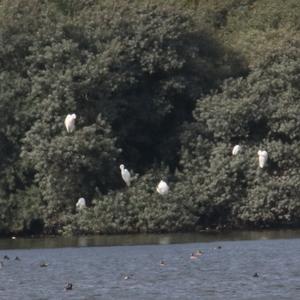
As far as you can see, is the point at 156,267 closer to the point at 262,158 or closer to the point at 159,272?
the point at 159,272

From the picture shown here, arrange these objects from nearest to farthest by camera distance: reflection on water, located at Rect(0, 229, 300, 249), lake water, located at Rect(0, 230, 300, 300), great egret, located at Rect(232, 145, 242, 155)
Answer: lake water, located at Rect(0, 230, 300, 300), reflection on water, located at Rect(0, 229, 300, 249), great egret, located at Rect(232, 145, 242, 155)

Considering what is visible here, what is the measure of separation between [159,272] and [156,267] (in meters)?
→ 1.19

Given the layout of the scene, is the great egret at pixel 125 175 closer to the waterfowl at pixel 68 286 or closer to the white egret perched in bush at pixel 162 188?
the white egret perched in bush at pixel 162 188

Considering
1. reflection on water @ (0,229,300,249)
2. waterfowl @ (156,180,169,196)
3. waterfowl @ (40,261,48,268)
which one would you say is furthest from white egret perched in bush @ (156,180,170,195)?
waterfowl @ (40,261,48,268)

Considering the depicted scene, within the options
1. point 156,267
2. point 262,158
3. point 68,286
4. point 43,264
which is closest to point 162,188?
point 262,158

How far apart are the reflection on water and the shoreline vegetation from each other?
650 mm

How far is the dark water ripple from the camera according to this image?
107 ft

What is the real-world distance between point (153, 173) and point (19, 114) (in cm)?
515

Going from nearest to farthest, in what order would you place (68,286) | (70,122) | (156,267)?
(68,286), (156,267), (70,122)

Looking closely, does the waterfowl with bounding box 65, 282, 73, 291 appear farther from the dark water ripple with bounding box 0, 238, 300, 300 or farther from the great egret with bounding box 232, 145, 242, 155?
the great egret with bounding box 232, 145, 242, 155

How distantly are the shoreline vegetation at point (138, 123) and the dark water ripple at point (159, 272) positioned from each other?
210 inches

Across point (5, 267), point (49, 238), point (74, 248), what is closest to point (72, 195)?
point (49, 238)

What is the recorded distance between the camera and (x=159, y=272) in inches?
1446

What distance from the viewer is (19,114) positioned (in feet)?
169
